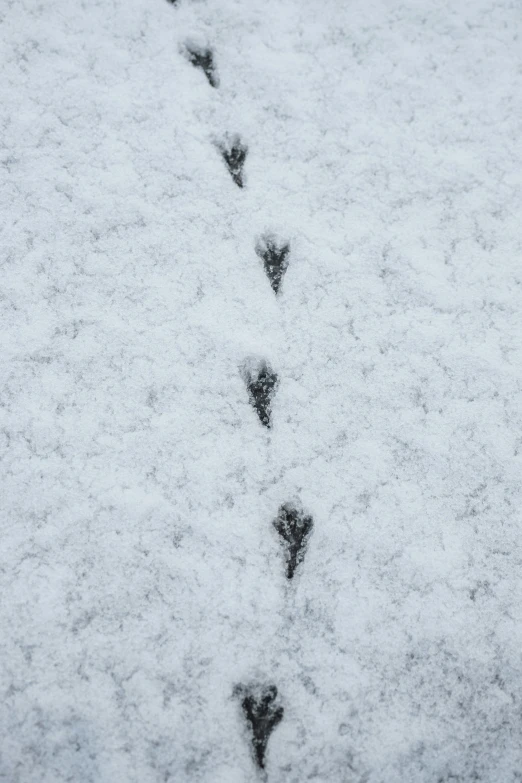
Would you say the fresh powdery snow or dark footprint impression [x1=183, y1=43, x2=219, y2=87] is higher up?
dark footprint impression [x1=183, y1=43, x2=219, y2=87]

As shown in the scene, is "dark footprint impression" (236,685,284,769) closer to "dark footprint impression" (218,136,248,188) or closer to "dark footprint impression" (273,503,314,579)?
"dark footprint impression" (273,503,314,579)

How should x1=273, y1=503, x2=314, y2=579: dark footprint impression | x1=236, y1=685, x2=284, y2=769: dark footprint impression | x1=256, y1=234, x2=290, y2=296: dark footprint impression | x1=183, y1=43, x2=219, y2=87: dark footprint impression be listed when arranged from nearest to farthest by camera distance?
x1=236, y1=685, x2=284, y2=769: dark footprint impression < x1=273, y1=503, x2=314, y2=579: dark footprint impression < x1=256, y1=234, x2=290, y2=296: dark footprint impression < x1=183, y1=43, x2=219, y2=87: dark footprint impression

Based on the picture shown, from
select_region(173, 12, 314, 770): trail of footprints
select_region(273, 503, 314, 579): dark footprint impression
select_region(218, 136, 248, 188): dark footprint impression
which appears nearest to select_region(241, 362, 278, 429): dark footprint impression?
select_region(173, 12, 314, 770): trail of footprints

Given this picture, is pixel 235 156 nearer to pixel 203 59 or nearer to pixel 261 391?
pixel 203 59

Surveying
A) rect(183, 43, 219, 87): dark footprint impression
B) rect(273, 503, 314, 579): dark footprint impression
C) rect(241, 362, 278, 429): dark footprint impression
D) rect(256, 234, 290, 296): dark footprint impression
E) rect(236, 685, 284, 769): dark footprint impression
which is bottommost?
rect(236, 685, 284, 769): dark footprint impression

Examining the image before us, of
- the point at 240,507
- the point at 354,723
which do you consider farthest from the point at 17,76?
the point at 354,723

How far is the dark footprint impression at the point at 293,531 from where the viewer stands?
57.3 inches

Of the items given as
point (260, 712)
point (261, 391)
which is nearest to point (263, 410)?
point (261, 391)

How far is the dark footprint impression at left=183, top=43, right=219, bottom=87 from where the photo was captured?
1.95m

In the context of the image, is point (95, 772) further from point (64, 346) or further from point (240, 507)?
point (64, 346)

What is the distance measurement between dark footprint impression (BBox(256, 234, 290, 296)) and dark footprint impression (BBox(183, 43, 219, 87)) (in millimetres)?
703

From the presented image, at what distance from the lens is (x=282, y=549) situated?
1.46 meters

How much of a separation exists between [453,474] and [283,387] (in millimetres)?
602

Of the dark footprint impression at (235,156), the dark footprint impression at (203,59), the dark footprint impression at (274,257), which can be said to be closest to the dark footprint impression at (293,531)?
the dark footprint impression at (274,257)
